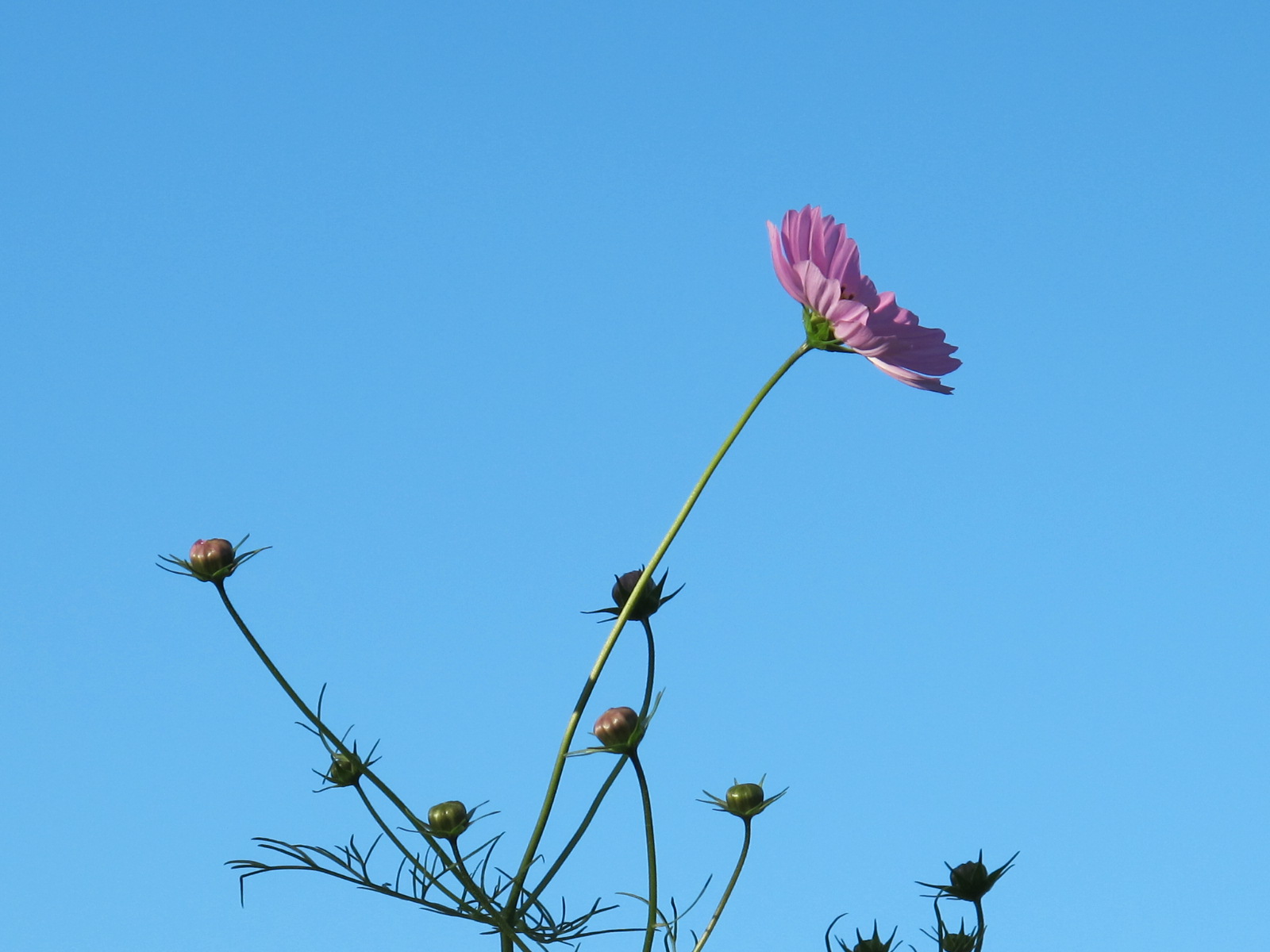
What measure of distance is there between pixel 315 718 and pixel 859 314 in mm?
689

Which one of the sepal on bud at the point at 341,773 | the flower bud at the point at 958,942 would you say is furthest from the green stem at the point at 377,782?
the flower bud at the point at 958,942

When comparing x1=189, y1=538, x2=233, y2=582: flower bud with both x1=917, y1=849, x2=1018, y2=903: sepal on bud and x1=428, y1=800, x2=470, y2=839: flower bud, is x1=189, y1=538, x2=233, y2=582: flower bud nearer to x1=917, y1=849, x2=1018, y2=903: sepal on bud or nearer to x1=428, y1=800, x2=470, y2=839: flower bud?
x1=428, y1=800, x2=470, y2=839: flower bud

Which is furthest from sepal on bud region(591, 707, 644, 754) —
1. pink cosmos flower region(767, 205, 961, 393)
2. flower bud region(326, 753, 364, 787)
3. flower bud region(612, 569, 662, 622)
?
pink cosmos flower region(767, 205, 961, 393)

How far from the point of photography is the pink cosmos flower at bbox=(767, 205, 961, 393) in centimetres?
144

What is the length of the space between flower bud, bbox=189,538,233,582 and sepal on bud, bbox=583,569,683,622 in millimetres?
425

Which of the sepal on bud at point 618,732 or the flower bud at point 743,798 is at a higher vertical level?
the flower bud at point 743,798

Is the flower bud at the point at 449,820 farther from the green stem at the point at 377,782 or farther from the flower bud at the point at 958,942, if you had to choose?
the flower bud at the point at 958,942

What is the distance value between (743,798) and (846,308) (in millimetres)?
583

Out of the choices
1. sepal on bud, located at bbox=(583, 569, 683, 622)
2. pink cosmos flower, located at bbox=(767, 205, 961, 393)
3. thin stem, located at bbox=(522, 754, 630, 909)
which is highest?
pink cosmos flower, located at bbox=(767, 205, 961, 393)

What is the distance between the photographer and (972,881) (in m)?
1.59

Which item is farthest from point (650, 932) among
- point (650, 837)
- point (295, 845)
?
point (295, 845)

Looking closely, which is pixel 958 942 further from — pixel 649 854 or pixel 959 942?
pixel 649 854

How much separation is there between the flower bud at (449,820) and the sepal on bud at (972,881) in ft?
1.84

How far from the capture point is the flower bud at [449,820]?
1470mm
